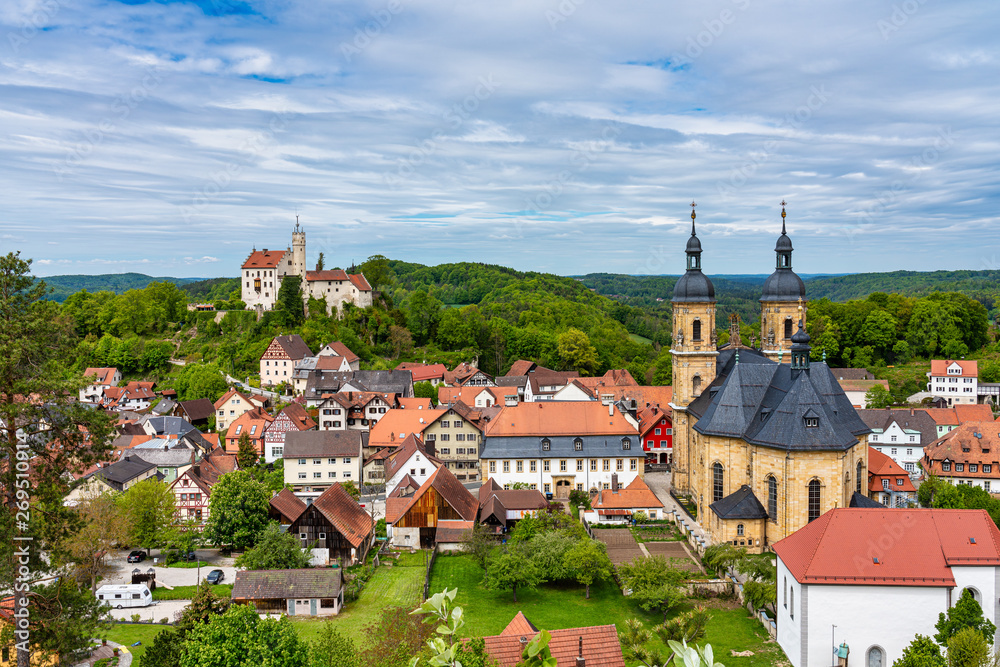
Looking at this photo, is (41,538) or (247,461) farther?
(247,461)

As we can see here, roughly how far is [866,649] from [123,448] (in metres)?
57.5

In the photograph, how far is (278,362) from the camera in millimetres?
87250

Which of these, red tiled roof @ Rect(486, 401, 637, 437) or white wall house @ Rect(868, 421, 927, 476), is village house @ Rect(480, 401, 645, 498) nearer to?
red tiled roof @ Rect(486, 401, 637, 437)

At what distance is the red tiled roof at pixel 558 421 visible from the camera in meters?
52.2

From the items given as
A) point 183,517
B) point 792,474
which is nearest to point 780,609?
point 792,474

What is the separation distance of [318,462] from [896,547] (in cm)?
4088

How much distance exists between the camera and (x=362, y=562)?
131 ft

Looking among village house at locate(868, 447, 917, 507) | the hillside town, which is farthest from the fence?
village house at locate(868, 447, 917, 507)

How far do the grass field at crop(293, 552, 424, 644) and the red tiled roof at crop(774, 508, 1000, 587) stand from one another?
59.6 ft

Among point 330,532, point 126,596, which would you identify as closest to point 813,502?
point 330,532

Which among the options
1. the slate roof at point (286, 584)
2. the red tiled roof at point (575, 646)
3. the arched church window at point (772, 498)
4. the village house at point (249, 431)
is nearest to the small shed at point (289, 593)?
the slate roof at point (286, 584)

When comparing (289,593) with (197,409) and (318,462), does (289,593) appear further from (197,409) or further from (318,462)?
(197,409)

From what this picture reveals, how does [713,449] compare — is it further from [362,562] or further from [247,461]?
[247,461]

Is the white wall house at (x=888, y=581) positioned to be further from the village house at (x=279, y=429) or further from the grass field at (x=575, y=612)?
the village house at (x=279, y=429)
